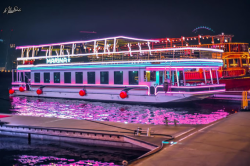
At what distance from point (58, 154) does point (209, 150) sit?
6.53 m

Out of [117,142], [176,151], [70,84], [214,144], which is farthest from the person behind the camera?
[70,84]

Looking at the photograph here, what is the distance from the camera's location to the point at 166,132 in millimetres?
11938

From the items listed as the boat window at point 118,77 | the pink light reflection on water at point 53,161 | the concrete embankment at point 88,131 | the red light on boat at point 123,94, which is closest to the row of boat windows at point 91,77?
the boat window at point 118,77

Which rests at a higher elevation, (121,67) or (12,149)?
(121,67)

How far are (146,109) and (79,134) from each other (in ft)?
34.3

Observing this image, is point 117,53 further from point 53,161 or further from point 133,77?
point 53,161

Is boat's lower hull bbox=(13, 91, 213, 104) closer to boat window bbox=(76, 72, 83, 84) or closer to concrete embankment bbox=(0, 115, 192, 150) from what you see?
boat window bbox=(76, 72, 83, 84)

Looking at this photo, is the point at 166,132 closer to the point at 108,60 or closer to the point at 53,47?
the point at 108,60

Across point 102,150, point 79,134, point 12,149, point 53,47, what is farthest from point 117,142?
point 53,47

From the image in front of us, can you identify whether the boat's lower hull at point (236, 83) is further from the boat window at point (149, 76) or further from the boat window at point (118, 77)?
the boat window at point (118, 77)

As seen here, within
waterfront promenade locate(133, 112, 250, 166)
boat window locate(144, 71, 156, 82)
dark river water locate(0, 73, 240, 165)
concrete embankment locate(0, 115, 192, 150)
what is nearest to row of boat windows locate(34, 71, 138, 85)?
boat window locate(144, 71, 156, 82)

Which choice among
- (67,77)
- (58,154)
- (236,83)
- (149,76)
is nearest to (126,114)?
(149,76)

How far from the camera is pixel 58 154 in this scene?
1184 centimetres

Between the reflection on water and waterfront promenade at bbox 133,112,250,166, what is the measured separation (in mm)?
2348
